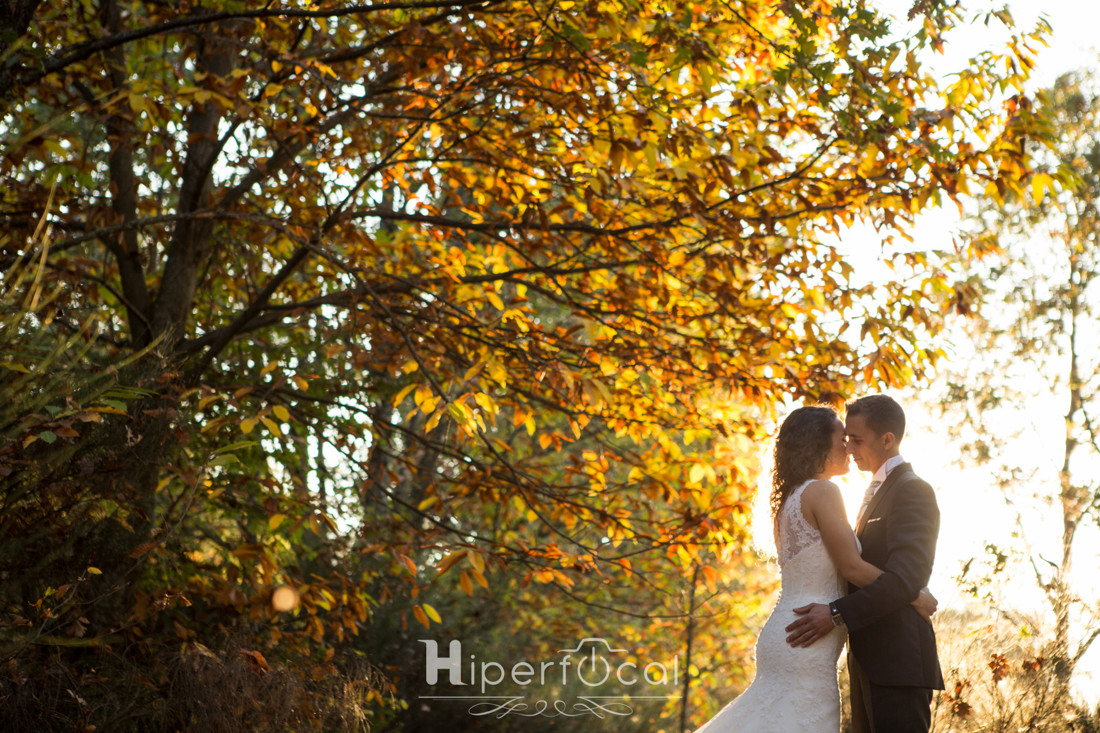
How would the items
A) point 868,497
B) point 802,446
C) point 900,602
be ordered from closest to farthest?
1. point 900,602
2. point 802,446
3. point 868,497

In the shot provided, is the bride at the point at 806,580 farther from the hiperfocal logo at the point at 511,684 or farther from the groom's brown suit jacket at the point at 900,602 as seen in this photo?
the hiperfocal logo at the point at 511,684

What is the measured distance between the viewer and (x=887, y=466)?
3648mm

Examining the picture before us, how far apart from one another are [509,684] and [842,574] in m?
6.09

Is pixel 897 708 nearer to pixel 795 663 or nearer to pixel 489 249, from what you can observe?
pixel 795 663

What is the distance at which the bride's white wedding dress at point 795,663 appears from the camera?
342 centimetres

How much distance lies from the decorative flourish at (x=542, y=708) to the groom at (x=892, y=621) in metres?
5.27

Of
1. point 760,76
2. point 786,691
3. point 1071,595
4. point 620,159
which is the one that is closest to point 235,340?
point 620,159

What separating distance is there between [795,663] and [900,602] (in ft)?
1.57

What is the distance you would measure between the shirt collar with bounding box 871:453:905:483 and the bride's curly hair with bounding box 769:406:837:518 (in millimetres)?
250

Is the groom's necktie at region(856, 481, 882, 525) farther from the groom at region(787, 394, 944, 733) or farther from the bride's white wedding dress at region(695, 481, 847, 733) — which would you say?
the bride's white wedding dress at region(695, 481, 847, 733)

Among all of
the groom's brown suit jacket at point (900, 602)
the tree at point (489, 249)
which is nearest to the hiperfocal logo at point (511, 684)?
the tree at point (489, 249)

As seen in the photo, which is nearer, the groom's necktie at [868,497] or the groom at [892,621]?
the groom at [892,621]

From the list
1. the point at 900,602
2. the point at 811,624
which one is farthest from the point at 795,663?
the point at 900,602

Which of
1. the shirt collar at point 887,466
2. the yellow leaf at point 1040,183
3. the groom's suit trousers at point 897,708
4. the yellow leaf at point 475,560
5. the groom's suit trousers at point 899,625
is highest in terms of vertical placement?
the yellow leaf at point 1040,183
